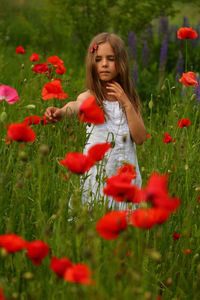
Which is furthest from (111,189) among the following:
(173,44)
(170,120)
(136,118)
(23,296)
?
(173,44)

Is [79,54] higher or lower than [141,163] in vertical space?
higher

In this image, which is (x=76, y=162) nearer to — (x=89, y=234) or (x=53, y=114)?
(x=89, y=234)

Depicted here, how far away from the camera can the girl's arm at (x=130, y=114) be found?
1999 millimetres

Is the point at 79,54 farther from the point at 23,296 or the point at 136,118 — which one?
the point at 23,296

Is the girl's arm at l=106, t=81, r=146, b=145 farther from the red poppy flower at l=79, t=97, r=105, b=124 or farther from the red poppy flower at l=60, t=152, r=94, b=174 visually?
the red poppy flower at l=60, t=152, r=94, b=174

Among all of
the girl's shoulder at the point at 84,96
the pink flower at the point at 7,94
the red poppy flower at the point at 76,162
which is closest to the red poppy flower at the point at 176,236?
the red poppy flower at the point at 76,162

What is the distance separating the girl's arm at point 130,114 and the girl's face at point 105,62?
0.06 metres

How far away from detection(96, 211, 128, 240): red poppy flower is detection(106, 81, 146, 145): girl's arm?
119 cm

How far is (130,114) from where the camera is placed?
2021mm

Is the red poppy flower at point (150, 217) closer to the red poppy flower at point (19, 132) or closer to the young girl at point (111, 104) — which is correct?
the red poppy flower at point (19, 132)

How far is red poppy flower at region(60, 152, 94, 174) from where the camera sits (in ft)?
3.29

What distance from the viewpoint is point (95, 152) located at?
3.50 ft

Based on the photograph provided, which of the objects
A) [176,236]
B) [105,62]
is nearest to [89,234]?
[176,236]

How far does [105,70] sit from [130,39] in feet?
8.18
